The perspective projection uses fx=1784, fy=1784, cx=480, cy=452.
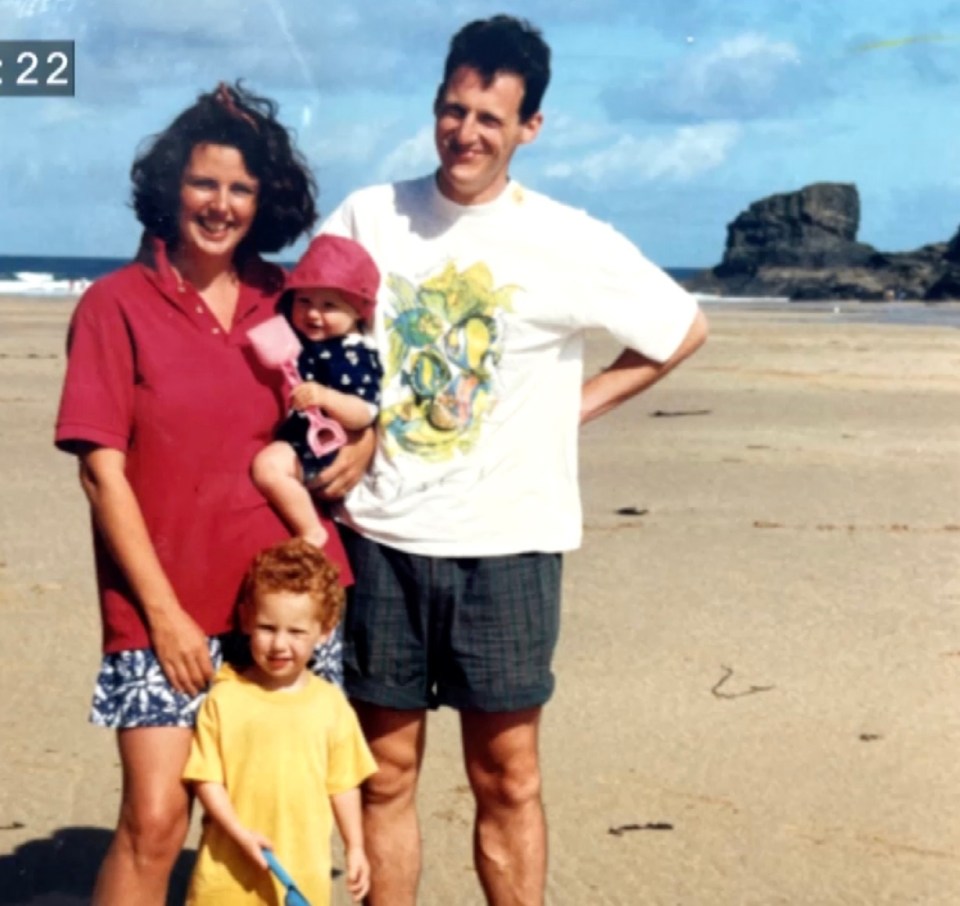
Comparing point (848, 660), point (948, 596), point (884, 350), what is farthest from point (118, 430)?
point (884, 350)

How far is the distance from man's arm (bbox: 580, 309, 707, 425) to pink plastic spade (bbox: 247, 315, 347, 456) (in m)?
0.61

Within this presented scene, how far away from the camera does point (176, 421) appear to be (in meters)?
3.07

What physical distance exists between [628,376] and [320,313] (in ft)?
2.36

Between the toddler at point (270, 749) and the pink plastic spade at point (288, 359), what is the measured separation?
19 cm

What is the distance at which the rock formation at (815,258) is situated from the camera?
54.4 m

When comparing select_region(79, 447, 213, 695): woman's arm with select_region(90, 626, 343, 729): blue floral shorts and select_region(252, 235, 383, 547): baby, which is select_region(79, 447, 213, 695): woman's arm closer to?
select_region(90, 626, 343, 729): blue floral shorts

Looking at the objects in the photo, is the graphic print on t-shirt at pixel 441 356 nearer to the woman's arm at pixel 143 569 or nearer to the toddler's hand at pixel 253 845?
the woman's arm at pixel 143 569

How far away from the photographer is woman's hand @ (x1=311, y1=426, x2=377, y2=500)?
3.26 metres

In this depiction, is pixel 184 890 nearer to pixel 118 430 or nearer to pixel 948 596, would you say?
pixel 118 430

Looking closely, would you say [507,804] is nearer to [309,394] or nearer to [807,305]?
[309,394]

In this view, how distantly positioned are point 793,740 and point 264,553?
240cm

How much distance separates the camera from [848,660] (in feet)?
19.0

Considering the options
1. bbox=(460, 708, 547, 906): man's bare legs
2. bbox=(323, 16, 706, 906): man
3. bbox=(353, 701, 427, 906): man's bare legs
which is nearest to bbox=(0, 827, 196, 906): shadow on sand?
bbox=(353, 701, 427, 906): man's bare legs
